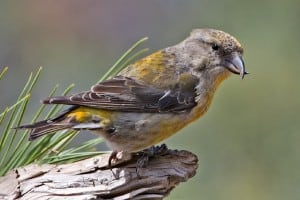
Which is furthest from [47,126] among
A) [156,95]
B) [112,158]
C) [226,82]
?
[226,82]

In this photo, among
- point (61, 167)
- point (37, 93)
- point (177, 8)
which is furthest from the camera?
point (177, 8)

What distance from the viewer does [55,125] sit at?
2.73 m

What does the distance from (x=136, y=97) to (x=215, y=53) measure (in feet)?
1.11

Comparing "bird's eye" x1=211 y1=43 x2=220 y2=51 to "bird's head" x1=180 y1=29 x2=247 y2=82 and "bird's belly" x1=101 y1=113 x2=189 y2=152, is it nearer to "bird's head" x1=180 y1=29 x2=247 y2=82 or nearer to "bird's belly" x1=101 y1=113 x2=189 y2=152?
"bird's head" x1=180 y1=29 x2=247 y2=82

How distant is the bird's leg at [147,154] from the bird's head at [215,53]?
37cm

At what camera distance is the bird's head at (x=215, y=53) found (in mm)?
3090

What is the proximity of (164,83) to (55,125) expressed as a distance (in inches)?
20.0

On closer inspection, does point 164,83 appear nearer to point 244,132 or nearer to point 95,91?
point 95,91

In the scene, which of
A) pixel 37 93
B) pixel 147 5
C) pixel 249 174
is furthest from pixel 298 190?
pixel 147 5

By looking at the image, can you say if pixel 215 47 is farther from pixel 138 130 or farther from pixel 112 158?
pixel 112 158

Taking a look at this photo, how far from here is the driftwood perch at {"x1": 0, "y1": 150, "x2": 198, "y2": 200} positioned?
2541mm

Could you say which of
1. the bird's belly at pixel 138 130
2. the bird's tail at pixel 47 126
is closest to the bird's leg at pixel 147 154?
the bird's belly at pixel 138 130

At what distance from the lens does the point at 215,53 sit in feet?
10.3

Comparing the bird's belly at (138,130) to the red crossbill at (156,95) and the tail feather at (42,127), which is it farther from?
the tail feather at (42,127)
